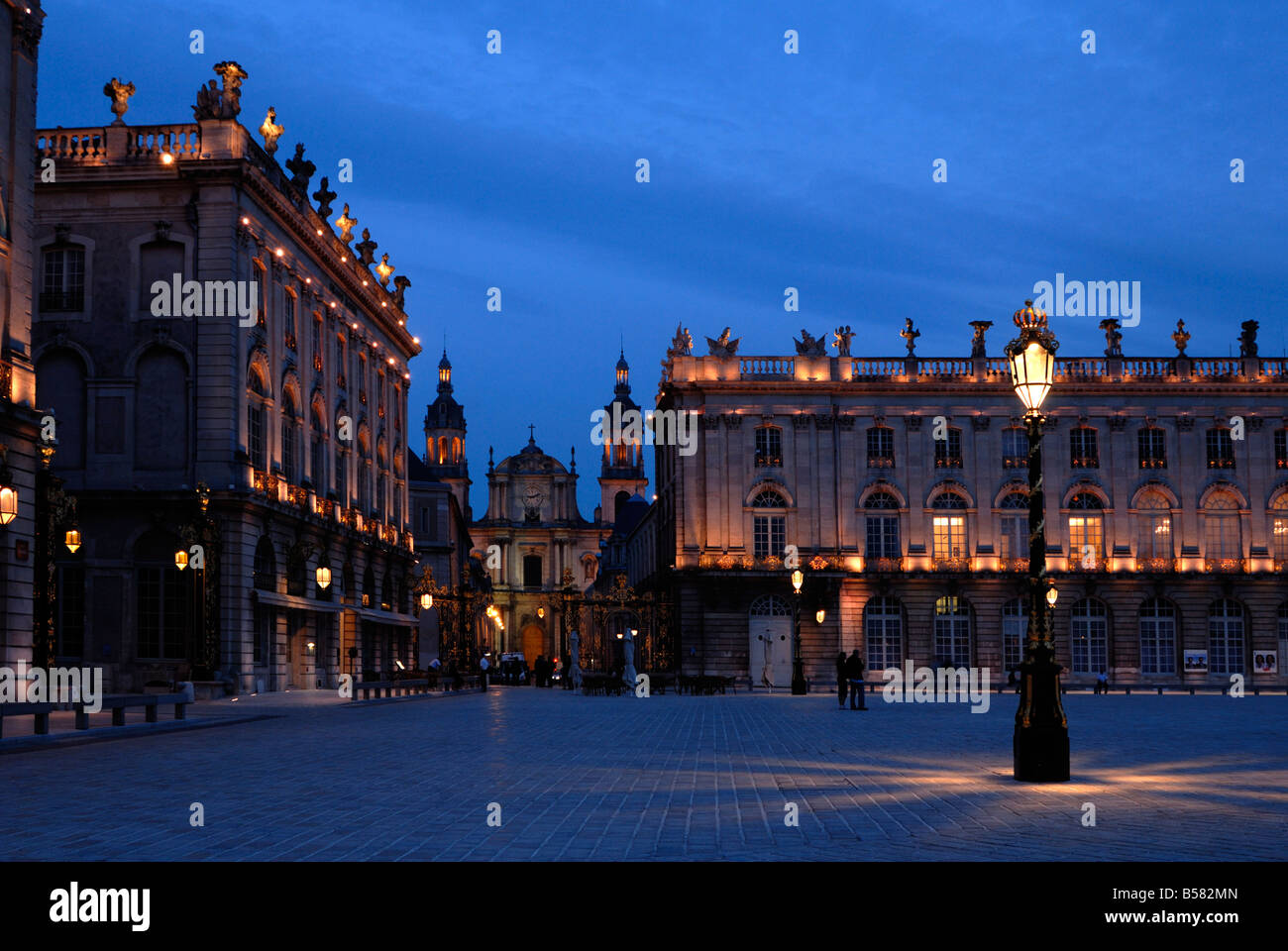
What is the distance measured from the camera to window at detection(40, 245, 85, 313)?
42.7m

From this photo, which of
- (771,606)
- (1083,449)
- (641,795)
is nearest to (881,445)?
(771,606)

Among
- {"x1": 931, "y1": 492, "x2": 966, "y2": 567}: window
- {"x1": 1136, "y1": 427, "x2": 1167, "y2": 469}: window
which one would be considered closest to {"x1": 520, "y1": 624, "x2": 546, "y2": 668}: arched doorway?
{"x1": 931, "y1": 492, "x2": 966, "y2": 567}: window

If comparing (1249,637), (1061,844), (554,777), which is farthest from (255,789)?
(1249,637)

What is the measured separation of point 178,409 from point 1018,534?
134 ft

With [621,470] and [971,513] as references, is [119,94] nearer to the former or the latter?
[971,513]

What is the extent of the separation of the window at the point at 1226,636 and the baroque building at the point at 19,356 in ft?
179

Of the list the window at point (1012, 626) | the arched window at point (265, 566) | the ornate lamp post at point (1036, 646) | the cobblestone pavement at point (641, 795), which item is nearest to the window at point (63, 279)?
the arched window at point (265, 566)

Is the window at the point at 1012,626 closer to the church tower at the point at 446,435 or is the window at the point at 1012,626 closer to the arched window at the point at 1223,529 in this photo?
the arched window at the point at 1223,529

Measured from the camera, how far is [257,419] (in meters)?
44.6

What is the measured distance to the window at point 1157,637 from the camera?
69.0m

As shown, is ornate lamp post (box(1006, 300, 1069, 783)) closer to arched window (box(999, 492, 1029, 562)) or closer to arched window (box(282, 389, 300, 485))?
arched window (box(282, 389, 300, 485))

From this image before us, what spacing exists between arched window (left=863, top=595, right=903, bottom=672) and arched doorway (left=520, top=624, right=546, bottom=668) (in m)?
77.7

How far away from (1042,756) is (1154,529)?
5719 centimetres
